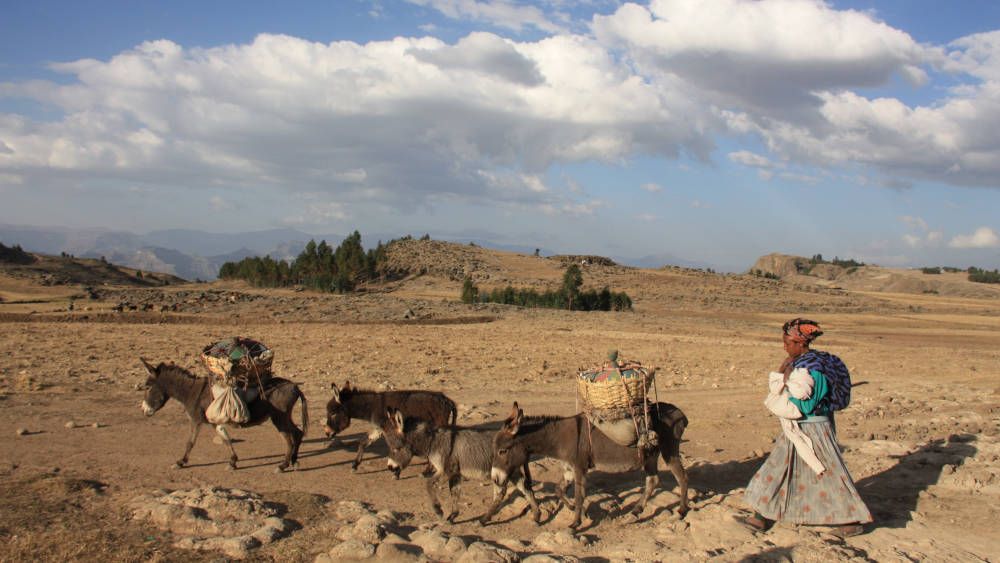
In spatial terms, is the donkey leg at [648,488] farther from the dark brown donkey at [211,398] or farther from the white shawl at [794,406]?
the dark brown donkey at [211,398]

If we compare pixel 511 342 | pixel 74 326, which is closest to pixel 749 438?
pixel 511 342

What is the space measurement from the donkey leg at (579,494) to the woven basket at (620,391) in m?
0.87

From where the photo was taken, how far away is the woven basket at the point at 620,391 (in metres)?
8.29

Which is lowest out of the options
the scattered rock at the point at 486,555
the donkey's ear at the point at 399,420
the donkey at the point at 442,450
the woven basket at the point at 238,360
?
the scattered rock at the point at 486,555

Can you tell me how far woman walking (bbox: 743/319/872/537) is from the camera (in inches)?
285

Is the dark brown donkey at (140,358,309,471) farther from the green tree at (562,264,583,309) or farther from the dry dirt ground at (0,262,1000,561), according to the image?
the green tree at (562,264,583,309)

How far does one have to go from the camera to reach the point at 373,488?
9406 mm

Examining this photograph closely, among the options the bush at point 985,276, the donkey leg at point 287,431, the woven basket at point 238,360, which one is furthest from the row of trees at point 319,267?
the bush at point 985,276

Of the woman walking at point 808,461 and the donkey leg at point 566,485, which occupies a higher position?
the woman walking at point 808,461

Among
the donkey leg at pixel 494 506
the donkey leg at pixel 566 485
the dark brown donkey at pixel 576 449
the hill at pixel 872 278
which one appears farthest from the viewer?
the hill at pixel 872 278

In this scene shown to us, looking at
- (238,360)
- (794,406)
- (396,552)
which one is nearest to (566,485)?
(396,552)

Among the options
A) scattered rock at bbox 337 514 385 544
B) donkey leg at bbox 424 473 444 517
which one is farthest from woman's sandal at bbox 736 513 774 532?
scattered rock at bbox 337 514 385 544

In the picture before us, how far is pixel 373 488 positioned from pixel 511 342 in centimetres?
1807

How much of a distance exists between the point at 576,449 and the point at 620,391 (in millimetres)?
983
